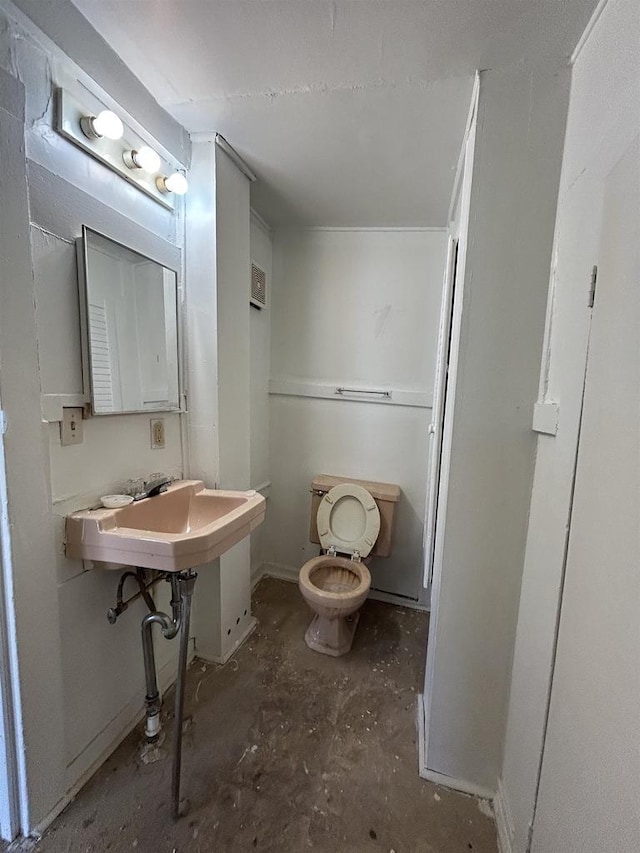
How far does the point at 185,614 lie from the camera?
108cm

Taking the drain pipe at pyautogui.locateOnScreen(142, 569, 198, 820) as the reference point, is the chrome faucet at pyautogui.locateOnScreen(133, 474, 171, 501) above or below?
above

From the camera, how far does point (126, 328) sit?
1.20 m

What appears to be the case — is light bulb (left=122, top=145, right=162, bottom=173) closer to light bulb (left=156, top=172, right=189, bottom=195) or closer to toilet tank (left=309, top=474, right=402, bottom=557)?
light bulb (left=156, top=172, right=189, bottom=195)

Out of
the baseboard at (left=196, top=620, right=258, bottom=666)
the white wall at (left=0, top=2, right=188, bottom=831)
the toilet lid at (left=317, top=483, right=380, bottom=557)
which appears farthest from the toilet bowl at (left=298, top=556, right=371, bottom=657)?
the white wall at (left=0, top=2, right=188, bottom=831)

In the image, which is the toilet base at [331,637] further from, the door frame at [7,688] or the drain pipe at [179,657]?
the door frame at [7,688]

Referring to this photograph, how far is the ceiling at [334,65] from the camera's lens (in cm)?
85

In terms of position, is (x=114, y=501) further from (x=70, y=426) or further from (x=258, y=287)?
(x=258, y=287)

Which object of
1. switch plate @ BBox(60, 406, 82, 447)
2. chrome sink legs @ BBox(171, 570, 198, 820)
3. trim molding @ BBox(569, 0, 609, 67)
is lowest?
chrome sink legs @ BBox(171, 570, 198, 820)

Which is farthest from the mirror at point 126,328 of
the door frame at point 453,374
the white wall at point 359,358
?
the door frame at point 453,374

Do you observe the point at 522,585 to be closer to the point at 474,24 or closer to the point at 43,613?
the point at 43,613

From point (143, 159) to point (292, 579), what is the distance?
231cm

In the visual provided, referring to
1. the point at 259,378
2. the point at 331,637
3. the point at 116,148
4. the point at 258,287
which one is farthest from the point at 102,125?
the point at 331,637

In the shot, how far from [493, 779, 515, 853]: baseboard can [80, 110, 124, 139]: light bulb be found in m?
2.33

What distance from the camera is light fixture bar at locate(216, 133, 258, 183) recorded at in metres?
1.35
